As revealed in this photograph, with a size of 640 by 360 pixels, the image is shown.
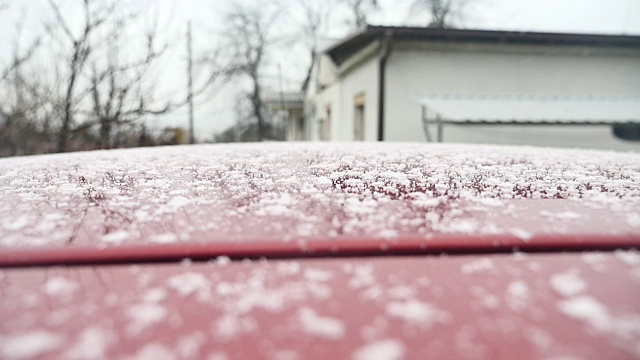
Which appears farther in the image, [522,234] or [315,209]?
[315,209]

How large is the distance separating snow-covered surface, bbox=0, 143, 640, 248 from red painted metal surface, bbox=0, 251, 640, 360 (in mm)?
68

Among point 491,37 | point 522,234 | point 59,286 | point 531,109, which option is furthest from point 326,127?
point 59,286

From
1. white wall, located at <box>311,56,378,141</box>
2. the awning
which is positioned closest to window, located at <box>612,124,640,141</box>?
the awning

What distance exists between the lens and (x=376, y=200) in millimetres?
627

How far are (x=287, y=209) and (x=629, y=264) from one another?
1.25 ft

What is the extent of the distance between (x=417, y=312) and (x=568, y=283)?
0.47 ft

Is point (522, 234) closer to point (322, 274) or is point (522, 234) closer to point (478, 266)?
point (478, 266)

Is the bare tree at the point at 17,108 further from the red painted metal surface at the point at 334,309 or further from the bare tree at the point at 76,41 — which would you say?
the red painted metal surface at the point at 334,309

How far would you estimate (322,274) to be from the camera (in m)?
0.39

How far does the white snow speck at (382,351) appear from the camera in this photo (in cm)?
30

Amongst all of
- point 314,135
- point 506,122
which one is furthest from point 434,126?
point 314,135

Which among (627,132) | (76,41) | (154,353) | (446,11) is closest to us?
(154,353)

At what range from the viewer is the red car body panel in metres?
0.31

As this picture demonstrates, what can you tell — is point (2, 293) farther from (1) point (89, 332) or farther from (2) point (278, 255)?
(2) point (278, 255)
